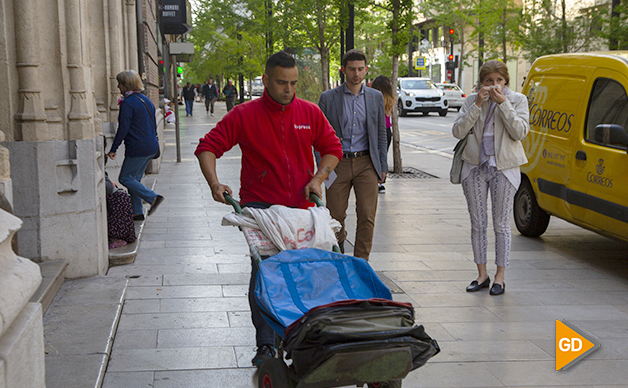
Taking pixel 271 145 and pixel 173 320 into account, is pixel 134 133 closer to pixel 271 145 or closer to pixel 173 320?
pixel 173 320

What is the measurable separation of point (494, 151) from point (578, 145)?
176 centimetres

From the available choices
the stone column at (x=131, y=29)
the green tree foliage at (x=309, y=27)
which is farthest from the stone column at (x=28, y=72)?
the green tree foliage at (x=309, y=27)

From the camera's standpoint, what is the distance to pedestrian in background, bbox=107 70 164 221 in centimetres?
847

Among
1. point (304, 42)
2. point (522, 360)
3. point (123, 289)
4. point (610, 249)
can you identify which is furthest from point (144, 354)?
point (304, 42)

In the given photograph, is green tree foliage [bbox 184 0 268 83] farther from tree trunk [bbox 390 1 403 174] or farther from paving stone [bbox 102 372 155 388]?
paving stone [bbox 102 372 155 388]

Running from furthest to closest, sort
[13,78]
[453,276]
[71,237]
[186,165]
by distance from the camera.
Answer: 1. [186,165]
2. [453,276]
3. [71,237]
4. [13,78]

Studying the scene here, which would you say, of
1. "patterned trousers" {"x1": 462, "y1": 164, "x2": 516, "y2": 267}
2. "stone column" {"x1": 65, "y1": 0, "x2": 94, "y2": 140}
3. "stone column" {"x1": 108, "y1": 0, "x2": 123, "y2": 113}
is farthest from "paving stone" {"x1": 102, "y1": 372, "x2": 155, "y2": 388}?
"stone column" {"x1": 108, "y1": 0, "x2": 123, "y2": 113}

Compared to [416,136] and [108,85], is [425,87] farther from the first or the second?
[108,85]

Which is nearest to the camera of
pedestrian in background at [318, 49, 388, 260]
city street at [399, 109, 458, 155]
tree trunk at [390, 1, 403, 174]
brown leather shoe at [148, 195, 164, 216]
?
pedestrian in background at [318, 49, 388, 260]

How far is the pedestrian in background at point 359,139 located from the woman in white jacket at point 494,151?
0.71 m

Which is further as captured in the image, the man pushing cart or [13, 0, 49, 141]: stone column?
[13, 0, 49, 141]: stone column

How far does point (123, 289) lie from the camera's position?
5770 mm

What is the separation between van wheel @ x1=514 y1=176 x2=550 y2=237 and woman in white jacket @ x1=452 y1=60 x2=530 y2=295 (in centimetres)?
240

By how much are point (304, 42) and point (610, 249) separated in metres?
17.7
